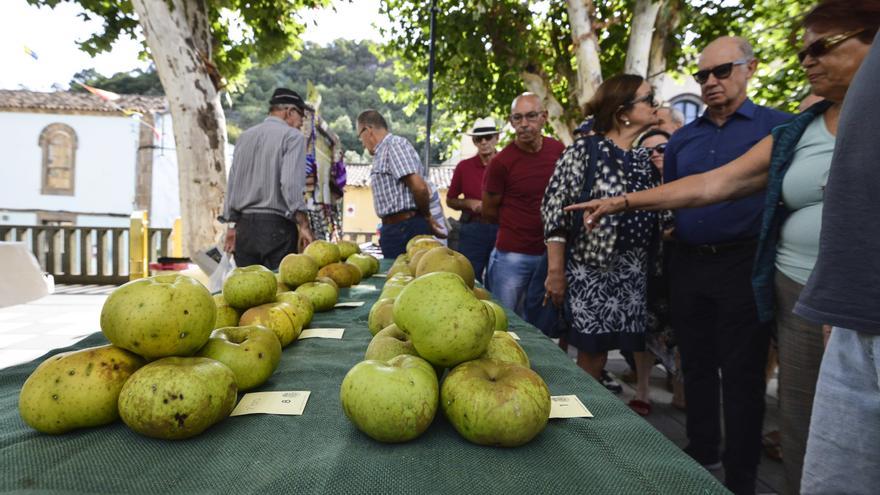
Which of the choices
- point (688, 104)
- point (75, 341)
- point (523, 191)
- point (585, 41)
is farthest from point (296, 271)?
point (688, 104)

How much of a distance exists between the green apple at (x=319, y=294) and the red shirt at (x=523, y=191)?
1.75 meters

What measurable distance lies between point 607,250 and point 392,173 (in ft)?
7.79

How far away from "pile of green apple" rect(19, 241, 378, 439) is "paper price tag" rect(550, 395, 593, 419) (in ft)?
2.52

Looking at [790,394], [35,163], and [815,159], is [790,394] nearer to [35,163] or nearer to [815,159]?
[815,159]

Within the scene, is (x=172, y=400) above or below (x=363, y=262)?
below

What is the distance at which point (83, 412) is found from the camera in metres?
1.04

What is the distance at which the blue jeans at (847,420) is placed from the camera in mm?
1159

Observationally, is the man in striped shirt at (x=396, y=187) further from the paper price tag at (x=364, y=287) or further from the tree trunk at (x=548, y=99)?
the tree trunk at (x=548, y=99)

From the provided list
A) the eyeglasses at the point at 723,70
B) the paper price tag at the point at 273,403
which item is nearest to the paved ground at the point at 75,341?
the paper price tag at the point at 273,403

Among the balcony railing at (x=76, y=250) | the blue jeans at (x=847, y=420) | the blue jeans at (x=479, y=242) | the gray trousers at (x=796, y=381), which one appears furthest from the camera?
the balcony railing at (x=76, y=250)

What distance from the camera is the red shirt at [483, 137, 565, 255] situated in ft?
12.0

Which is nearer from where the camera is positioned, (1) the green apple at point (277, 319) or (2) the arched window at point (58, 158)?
(1) the green apple at point (277, 319)

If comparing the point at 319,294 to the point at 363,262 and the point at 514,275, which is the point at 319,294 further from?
the point at 514,275

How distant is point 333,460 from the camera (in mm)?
958
